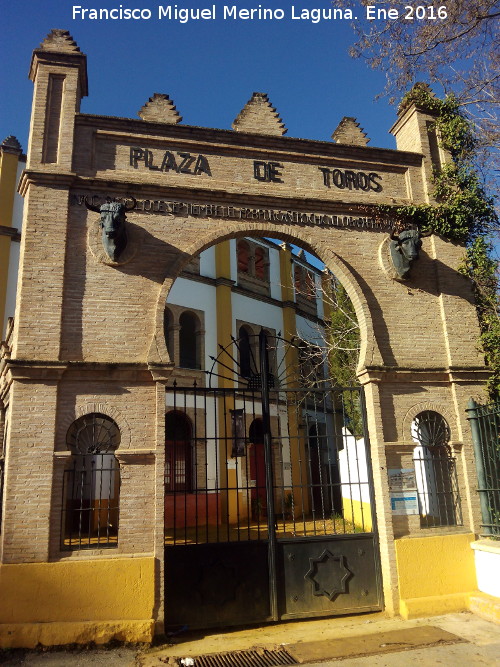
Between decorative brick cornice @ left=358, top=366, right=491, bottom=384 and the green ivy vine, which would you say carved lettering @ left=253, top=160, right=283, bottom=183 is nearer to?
the green ivy vine

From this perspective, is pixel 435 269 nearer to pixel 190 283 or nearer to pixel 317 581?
pixel 317 581

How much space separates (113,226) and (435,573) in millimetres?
7583

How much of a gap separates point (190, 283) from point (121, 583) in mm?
13650

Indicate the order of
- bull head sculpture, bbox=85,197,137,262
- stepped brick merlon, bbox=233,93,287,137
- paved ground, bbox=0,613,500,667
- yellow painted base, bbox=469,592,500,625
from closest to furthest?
paved ground, bbox=0,613,500,667 → yellow painted base, bbox=469,592,500,625 → bull head sculpture, bbox=85,197,137,262 → stepped brick merlon, bbox=233,93,287,137

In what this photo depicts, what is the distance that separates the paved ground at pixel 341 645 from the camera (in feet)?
22.1

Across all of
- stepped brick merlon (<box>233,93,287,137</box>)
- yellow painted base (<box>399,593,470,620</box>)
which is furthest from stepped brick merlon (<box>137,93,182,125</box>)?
yellow painted base (<box>399,593,470,620</box>)

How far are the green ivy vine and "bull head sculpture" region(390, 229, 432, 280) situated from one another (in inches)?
23.3

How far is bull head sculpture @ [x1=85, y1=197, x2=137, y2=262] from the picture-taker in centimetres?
851

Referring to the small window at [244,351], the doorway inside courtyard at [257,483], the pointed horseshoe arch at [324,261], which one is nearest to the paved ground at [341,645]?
the doorway inside courtyard at [257,483]

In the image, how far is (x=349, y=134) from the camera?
10.9 meters

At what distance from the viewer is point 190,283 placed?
20062mm

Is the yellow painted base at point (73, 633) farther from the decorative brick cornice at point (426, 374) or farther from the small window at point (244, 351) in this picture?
the small window at point (244, 351)

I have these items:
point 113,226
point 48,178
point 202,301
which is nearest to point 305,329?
point 202,301

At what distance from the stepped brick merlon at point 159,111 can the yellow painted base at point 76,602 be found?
7.56m
